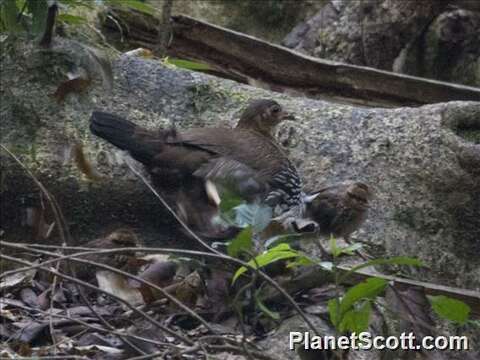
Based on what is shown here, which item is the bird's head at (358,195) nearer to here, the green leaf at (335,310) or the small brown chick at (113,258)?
the small brown chick at (113,258)

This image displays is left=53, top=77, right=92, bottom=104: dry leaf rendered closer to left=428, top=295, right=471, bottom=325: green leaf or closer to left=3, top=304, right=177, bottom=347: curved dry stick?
left=3, top=304, right=177, bottom=347: curved dry stick

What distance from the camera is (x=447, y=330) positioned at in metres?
5.23

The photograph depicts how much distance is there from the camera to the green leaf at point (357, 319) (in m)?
3.98

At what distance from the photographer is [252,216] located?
4117mm

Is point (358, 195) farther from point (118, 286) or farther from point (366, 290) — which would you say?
point (366, 290)

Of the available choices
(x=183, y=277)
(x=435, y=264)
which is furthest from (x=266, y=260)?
(x=435, y=264)

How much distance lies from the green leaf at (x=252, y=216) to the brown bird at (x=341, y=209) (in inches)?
40.0

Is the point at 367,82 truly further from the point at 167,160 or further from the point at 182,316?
the point at 182,316

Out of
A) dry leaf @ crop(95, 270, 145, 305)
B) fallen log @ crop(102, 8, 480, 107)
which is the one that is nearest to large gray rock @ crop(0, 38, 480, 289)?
dry leaf @ crop(95, 270, 145, 305)

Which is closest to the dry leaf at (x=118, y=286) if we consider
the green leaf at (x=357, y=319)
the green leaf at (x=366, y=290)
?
the green leaf at (x=357, y=319)

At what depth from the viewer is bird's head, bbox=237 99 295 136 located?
580 cm

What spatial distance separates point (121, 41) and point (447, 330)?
9.54 ft

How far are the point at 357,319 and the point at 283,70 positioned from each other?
10.6ft

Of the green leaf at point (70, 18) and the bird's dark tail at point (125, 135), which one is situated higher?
the green leaf at point (70, 18)
